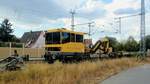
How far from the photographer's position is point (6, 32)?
89.6 m

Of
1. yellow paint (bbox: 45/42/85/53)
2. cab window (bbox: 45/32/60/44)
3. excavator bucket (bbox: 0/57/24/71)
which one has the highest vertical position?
cab window (bbox: 45/32/60/44)

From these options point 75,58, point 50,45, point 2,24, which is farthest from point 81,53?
point 2,24

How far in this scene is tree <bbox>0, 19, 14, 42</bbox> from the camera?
87188 mm

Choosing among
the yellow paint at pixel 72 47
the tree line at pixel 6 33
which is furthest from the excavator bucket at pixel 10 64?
the tree line at pixel 6 33

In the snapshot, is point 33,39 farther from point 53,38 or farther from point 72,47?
point 53,38

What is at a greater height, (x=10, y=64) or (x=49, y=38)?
(x=49, y=38)

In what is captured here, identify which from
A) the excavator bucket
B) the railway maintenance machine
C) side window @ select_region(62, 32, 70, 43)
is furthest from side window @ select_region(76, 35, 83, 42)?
the excavator bucket

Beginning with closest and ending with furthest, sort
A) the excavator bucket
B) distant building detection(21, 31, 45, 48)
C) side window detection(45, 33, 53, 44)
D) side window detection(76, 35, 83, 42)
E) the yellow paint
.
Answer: the excavator bucket < the yellow paint < side window detection(45, 33, 53, 44) < side window detection(76, 35, 83, 42) < distant building detection(21, 31, 45, 48)

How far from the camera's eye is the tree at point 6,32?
87188 millimetres

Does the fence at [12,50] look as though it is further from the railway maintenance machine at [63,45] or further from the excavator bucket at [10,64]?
the excavator bucket at [10,64]

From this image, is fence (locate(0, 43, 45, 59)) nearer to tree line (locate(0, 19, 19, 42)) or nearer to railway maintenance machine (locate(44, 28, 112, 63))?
railway maintenance machine (locate(44, 28, 112, 63))

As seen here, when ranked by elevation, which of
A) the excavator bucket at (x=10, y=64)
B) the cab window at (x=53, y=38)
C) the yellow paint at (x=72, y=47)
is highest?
the cab window at (x=53, y=38)

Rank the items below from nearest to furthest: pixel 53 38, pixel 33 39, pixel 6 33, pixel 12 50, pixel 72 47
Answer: pixel 53 38, pixel 72 47, pixel 12 50, pixel 6 33, pixel 33 39

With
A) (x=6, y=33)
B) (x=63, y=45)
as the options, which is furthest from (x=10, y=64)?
(x=6, y=33)
